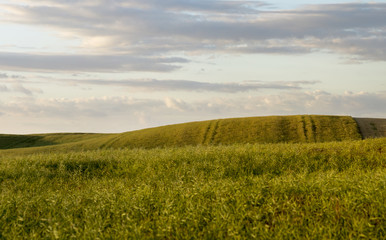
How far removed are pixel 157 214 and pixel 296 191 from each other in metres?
4.13

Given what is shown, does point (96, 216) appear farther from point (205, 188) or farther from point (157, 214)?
point (205, 188)

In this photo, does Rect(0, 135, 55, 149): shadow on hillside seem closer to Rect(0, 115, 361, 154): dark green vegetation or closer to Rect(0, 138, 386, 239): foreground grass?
Rect(0, 115, 361, 154): dark green vegetation

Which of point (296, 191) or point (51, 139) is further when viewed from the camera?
point (51, 139)

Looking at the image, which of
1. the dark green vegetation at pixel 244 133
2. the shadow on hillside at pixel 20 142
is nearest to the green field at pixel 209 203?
the dark green vegetation at pixel 244 133

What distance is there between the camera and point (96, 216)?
9.38 meters

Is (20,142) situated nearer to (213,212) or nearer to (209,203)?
(209,203)

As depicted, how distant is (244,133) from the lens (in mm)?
50406

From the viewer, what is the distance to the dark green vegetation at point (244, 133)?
155 feet

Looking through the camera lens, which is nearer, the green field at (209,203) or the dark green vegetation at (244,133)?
the green field at (209,203)

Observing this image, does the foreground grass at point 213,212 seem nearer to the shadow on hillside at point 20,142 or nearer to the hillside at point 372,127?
the hillside at point 372,127

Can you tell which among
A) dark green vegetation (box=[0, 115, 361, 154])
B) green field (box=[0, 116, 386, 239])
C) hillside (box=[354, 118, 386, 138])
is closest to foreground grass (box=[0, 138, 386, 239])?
green field (box=[0, 116, 386, 239])

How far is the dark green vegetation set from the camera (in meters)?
47.1

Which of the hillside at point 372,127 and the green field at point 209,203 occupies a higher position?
the green field at point 209,203

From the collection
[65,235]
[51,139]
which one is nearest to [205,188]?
[65,235]
